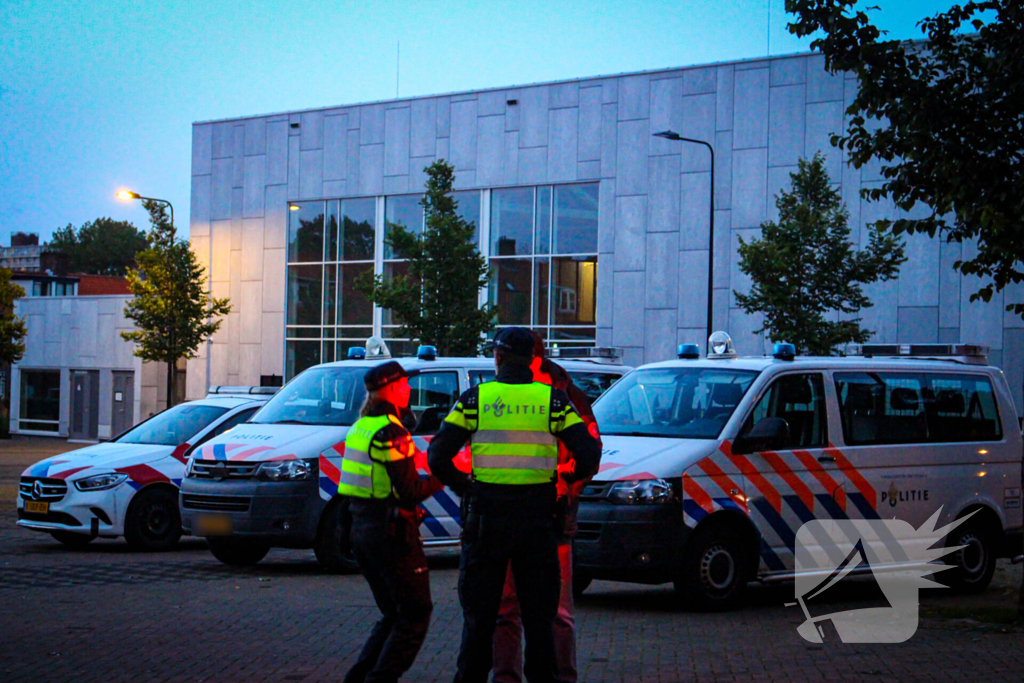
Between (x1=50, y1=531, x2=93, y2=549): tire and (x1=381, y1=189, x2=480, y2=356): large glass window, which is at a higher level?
(x1=381, y1=189, x2=480, y2=356): large glass window

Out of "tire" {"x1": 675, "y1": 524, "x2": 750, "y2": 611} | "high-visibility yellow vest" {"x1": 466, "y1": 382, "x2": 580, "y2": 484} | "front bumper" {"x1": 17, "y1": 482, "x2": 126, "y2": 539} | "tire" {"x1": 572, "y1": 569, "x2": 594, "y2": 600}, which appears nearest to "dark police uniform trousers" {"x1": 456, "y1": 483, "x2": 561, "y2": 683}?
"high-visibility yellow vest" {"x1": 466, "y1": 382, "x2": 580, "y2": 484}

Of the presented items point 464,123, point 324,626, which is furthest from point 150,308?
point 324,626

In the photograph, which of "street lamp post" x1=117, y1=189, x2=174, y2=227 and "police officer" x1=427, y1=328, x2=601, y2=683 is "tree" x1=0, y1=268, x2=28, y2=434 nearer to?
"street lamp post" x1=117, y1=189, x2=174, y2=227

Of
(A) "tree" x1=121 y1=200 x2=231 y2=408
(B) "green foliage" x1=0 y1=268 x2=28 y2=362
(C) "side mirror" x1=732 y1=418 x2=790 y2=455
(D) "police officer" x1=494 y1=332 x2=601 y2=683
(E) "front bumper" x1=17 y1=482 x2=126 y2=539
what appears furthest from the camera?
(B) "green foliage" x1=0 y1=268 x2=28 y2=362

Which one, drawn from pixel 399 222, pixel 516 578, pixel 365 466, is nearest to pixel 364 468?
pixel 365 466

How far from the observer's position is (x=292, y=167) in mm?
38219

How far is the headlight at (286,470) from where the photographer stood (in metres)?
11.3

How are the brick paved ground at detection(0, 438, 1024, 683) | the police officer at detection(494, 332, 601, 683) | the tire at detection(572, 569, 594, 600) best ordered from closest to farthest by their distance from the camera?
1. the police officer at detection(494, 332, 601, 683)
2. the brick paved ground at detection(0, 438, 1024, 683)
3. the tire at detection(572, 569, 594, 600)

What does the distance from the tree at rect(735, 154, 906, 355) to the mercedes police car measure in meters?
15.2

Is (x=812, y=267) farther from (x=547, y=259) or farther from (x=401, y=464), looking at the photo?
(x=401, y=464)

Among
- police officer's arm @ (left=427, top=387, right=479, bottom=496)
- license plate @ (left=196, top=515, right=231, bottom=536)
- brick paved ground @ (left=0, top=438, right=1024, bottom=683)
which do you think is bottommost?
brick paved ground @ (left=0, top=438, right=1024, bottom=683)

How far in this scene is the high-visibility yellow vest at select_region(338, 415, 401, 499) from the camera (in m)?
Result: 5.91

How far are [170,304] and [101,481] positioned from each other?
24.6 metres

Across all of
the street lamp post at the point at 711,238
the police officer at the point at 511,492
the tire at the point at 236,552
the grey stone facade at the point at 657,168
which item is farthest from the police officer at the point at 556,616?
the grey stone facade at the point at 657,168
